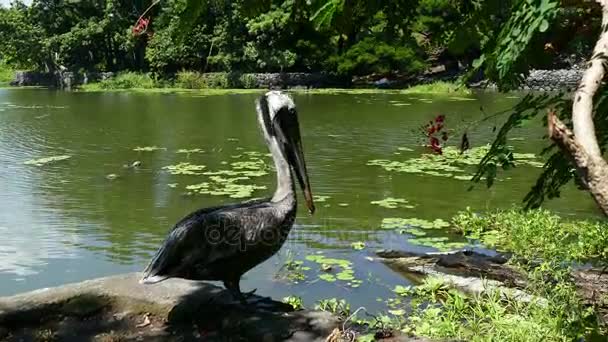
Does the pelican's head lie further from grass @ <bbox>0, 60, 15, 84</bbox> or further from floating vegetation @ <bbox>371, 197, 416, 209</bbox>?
grass @ <bbox>0, 60, 15, 84</bbox>

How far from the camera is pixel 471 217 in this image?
25.5ft

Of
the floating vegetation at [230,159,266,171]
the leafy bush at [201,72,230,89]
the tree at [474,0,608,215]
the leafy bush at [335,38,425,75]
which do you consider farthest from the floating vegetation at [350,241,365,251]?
the leafy bush at [201,72,230,89]

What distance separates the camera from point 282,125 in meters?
4.09

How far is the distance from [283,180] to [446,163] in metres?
8.14

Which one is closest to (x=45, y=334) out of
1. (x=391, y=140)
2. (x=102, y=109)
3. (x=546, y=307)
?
(x=546, y=307)

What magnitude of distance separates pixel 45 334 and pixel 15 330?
22cm

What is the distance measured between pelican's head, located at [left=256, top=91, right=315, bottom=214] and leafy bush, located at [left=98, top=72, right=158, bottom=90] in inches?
1238

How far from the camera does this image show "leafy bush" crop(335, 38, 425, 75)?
31203 millimetres

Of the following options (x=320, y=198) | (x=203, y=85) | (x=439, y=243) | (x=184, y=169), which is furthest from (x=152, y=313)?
(x=203, y=85)

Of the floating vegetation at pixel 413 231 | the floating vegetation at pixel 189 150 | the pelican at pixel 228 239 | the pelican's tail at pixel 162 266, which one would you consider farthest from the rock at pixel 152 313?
the floating vegetation at pixel 189 150

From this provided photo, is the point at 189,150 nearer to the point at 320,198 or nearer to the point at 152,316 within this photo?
the point at 320,198

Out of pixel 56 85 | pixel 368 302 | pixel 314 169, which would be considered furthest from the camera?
pixel 56 85

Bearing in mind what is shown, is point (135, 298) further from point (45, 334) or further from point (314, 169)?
point (314, 169)

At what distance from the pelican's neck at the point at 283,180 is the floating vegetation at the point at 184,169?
7.05 metres
